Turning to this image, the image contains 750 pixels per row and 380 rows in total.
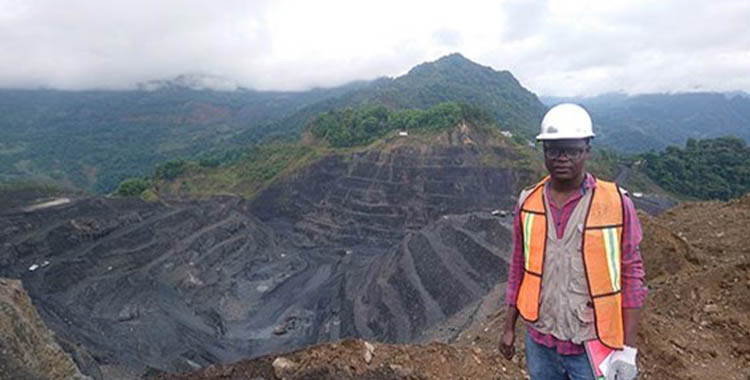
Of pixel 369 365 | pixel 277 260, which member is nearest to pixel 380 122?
pixel 277 260

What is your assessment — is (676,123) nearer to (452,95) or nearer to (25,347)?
(452,95)

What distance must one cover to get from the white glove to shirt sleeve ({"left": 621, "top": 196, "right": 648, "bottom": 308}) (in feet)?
0.79

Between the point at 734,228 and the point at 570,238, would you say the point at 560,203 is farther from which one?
the point at 734,228

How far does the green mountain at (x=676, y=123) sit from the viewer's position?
110m

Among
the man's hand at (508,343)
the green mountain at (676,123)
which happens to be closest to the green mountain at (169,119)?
the green mountain at (676,123)

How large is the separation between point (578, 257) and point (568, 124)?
686 millimetres

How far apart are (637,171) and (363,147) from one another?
24.1 metres

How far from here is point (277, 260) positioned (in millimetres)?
31188

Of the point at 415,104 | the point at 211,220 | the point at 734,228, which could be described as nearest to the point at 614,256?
the point at 734,228

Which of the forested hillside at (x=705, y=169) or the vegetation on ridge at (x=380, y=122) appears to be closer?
the forested hillside at (x=705, y=169)

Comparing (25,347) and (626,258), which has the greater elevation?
(626,258)

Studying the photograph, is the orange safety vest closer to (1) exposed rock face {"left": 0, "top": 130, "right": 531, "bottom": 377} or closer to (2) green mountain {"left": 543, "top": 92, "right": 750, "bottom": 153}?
(1) exposed rock face {"left": 0, "top": 130, "right": 531, "bottom": 377}

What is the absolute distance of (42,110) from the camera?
138 metres

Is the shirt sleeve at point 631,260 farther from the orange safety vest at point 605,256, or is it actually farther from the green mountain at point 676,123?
the green mountain at point 676,123
